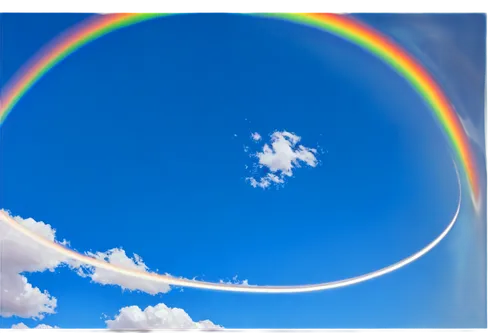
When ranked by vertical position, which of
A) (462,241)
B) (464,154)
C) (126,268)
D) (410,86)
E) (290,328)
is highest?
(410,86)

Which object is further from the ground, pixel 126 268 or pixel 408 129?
pixel 408 129

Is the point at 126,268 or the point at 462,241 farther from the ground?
the point at 462,241

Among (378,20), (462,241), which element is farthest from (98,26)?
(462,241)

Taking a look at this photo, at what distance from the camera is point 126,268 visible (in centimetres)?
378

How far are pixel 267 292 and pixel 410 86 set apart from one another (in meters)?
1.71

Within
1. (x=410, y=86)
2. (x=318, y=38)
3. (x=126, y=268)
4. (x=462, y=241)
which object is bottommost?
(x=126, y=268)

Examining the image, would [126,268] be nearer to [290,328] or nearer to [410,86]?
[290,328]

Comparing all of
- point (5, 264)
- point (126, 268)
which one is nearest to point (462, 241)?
point (126, 268)

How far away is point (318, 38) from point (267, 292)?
1.77m

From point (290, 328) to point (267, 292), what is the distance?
29cm

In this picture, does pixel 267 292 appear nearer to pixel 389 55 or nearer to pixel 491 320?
pixel 491 320

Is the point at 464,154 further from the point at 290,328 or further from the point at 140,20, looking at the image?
the point at 140,20

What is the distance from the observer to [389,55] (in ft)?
12.7

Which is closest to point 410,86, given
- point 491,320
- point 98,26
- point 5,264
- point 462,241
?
point 462,241
